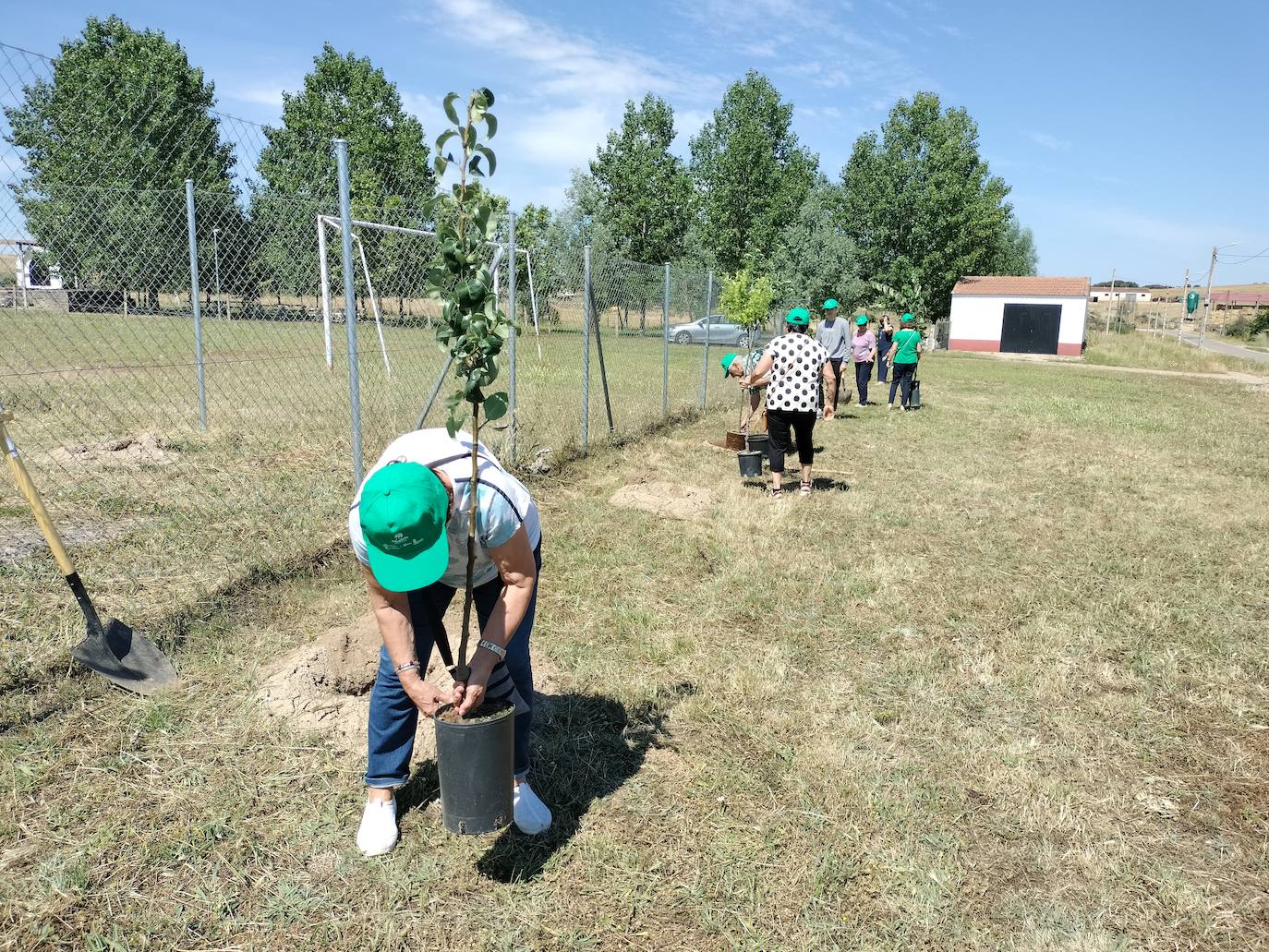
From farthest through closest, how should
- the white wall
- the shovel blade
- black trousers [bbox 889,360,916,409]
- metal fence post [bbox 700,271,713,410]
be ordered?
the white wall, black trousers [bbox 889,360,916,409], metal fence post [bbox 700,271,713,410], the shovel blade

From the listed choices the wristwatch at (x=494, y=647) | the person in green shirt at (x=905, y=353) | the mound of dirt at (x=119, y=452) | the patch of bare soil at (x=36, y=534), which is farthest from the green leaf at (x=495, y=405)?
the person in green shirt at (x=905, y=353)

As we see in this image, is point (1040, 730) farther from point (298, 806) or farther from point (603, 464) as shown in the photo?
point (603, 464)

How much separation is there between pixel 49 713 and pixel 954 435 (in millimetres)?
10943

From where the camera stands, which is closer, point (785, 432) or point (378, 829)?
point (378, 829)

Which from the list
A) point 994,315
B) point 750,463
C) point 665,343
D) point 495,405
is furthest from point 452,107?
point 994,315

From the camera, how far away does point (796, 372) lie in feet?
22.0

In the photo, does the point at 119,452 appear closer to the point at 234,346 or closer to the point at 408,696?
the point at 234,346

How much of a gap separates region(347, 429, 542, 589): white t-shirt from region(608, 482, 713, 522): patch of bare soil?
171 inches

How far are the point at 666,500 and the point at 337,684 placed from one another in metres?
3.97

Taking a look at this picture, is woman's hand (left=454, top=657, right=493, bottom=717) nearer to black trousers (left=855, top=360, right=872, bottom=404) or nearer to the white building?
black trousers (left=855, top=360, right=872, bottom=404)

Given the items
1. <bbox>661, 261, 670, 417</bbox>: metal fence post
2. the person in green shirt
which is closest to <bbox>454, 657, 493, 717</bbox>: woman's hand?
<bbox>661, 261, 670, 417</bbox>: metal fence post

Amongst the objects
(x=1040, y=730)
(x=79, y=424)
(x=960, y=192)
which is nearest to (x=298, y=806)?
(x=1040, y=730)

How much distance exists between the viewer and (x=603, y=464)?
334 inches

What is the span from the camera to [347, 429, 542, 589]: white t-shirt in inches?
86.9
